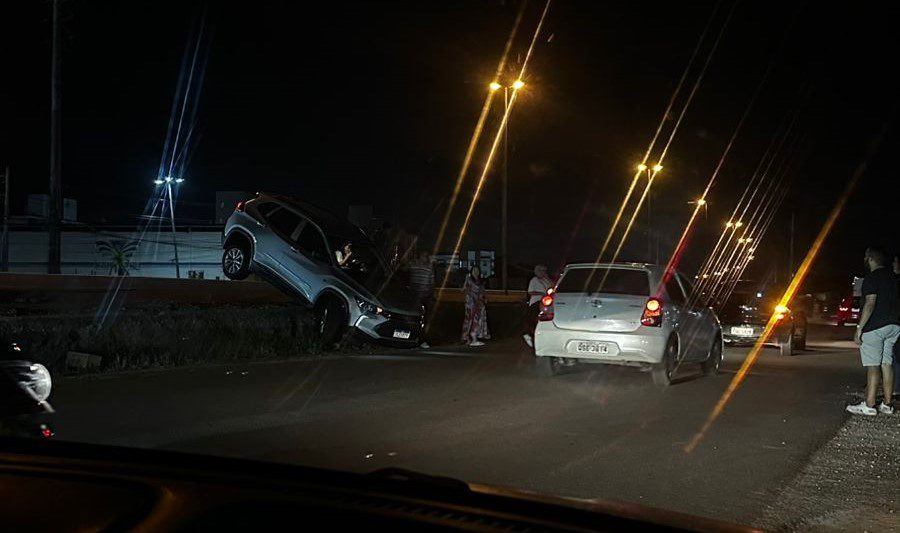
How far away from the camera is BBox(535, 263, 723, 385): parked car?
39.8 ft

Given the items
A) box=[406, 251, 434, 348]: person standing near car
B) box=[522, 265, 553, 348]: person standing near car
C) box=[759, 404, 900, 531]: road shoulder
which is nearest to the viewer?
box=[759, 404, 900, 531]: road shoulder

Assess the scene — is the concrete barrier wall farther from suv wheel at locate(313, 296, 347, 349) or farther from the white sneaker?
the white sneaker

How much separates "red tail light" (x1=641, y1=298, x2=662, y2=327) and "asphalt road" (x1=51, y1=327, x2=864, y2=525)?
93 centimetres

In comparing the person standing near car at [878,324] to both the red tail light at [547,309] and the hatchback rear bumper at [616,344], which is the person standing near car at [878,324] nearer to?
the hatchback rear bumper at [616,344]

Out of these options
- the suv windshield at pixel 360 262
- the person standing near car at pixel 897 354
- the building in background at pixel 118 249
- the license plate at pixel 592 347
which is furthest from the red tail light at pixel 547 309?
A: the building in background at pixel 118 249

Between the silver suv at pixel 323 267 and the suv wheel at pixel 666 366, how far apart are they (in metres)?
6.28

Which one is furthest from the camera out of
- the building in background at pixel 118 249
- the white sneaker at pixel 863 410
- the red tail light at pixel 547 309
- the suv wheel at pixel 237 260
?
the building in background at pixel 118 249

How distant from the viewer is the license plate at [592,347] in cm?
1227

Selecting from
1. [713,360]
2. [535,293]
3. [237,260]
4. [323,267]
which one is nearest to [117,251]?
[237,260]

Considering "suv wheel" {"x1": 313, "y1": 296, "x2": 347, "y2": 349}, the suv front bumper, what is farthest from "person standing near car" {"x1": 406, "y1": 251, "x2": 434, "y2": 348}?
"suv wheel" {"x1": 313, "y1": 296, "x2": 347, "y2": 349}

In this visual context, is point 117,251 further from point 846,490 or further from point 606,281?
point 846,490

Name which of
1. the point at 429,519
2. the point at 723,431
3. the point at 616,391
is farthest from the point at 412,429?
the point at 429,519

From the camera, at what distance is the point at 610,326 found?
1227 centimetres

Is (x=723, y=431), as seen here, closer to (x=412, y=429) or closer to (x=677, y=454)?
(x=677, y=454)
